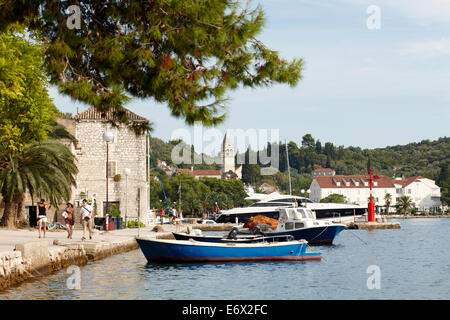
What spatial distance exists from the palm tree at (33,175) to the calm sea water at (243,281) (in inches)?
309

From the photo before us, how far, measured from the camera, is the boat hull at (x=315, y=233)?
40.5m

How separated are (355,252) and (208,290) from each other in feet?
66.2

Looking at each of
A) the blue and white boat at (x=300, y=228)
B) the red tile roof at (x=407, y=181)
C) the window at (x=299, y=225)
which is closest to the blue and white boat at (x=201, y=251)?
the blue and white boat at (x=300, y=228)

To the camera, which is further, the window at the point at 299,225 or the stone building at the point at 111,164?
the stone building at the point at 111,164

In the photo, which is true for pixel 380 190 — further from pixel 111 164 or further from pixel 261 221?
pixel 111 164

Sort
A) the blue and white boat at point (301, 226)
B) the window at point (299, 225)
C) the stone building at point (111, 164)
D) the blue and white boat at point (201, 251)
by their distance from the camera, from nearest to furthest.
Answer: the blue and white boat at point (201, 251)
the blue and white boat at point (301, 226)
the window at point (299, 225)
the stone building at point (111, 164)

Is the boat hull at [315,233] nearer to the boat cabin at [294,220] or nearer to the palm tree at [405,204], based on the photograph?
the boat cabin at [294,220]

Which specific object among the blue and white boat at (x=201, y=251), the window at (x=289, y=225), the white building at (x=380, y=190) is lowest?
the blue and white boat at (x=201, y=251)

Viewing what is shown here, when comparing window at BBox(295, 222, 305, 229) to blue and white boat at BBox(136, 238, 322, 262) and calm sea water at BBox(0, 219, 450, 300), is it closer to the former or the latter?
calm sea water at BBox(0, 219, 450, 300)

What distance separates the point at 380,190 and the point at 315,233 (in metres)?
138

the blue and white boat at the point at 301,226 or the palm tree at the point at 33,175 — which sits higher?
the palm tree at the point at 33,175

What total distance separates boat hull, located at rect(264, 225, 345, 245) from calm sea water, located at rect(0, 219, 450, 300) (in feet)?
27.0
